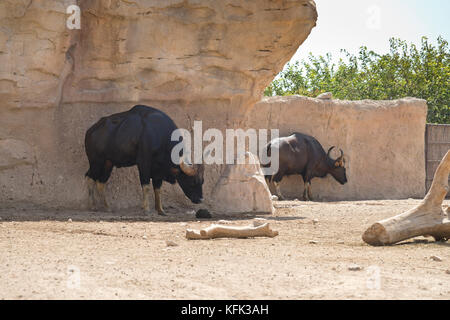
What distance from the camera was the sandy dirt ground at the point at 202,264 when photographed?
4.15 metres

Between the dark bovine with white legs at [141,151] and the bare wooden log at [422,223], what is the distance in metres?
4.02

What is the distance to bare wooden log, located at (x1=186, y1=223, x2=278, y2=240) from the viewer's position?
22.4 ft

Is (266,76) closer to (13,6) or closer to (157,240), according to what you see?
(13,6)

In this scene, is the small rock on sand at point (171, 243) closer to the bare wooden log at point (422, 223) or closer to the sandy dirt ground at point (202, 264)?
the sandy dirt ground at point (202, 264)

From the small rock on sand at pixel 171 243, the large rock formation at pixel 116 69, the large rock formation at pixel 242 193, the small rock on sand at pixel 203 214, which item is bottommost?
the small rock on sand at pixel 171 243

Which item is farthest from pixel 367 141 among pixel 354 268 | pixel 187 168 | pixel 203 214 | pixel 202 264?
pixel 202 264

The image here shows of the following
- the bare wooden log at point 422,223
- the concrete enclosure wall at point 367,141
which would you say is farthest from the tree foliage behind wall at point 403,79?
the bare wooden log at point 422,223

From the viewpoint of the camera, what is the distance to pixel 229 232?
700 cm

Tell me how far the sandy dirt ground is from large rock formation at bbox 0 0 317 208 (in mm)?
2044

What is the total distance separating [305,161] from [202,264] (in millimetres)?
10380

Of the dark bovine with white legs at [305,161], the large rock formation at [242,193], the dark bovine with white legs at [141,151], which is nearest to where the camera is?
the dark bovine with white legs at [141,151]

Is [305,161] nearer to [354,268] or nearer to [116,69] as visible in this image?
[116,69]

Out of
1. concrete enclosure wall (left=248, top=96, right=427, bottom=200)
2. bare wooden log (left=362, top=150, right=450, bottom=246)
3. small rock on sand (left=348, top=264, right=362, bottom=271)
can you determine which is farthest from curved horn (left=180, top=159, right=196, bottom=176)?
concrete enclosure wall (left=248, top=96, right=427, bottom=200)

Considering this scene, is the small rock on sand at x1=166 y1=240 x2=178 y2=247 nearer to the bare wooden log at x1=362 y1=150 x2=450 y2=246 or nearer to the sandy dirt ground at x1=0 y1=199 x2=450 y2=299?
the sandy dirt ground at x1=0 y1=199 x2=450 y2=299
